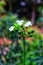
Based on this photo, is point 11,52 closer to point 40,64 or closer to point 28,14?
point 40,64

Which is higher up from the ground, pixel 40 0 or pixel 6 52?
pixel 40 0

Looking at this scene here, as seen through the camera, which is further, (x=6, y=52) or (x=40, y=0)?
(x=40, y=0)

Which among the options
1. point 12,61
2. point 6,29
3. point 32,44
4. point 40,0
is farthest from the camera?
point 40,0

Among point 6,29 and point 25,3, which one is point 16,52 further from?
point 25,3

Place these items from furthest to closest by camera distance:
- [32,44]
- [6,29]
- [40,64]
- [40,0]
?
1. [40,0]
2. [32,44]
3. [6,29]
4. [40,64]

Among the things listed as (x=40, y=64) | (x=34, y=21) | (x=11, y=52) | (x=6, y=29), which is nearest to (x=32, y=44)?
(x=6, y=29)

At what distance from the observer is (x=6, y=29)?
3.07 metres

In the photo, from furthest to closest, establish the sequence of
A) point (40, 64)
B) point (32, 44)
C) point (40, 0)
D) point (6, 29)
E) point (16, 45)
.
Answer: point (40, 0) < point (32, 44) < point (6, 29) < point (16, 45) < point (40, 64)

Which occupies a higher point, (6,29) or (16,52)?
(6,29)

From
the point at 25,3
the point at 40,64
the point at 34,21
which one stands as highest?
the point at 25,3

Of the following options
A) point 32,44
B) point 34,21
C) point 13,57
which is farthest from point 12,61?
point 34,21

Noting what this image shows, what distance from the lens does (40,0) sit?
18.3 ft

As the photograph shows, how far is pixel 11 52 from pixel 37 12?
3.22 m

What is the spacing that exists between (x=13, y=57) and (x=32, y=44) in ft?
2.83
